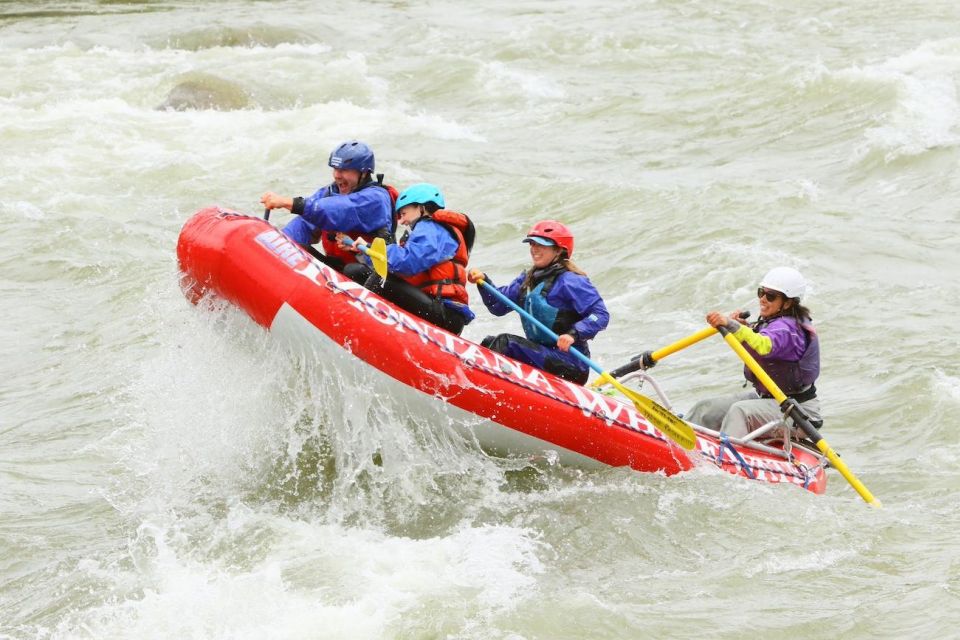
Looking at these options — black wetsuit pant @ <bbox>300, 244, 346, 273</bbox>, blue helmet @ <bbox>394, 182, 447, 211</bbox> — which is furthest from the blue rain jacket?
blue helmet @ <bbox>394, 182, 447, 211</bbox>

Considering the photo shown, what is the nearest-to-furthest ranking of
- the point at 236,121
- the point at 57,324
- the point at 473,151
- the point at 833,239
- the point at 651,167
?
the point at 57,324, the point at 833,239, the point at 651,167, the point at 473,151, the point at 236,121

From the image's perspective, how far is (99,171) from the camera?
16.6 m

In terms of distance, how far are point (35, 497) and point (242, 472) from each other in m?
1.24

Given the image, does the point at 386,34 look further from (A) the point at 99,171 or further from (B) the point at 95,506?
(B) the point at 95,506

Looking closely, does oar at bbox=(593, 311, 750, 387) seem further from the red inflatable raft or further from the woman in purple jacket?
the red inflatable raft

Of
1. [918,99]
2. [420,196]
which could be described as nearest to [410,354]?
[420,196]

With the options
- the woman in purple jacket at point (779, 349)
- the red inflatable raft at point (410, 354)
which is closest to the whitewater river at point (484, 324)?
the red inflatable raft at point (410, 354)

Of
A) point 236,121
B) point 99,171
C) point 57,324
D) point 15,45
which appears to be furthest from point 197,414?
point 15,45

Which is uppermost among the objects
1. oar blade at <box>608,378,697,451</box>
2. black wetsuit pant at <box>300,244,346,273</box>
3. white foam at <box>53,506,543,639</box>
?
black wetsuit pant at <box>300,244,346,273</box>

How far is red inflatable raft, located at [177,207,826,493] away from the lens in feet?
22.1

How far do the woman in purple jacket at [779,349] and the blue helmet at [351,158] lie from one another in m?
2.26

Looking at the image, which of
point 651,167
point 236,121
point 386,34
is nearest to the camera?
point 651,167

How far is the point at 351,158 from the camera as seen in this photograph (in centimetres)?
757

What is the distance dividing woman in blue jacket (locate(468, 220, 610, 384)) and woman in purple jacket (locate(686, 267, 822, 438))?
29.9 inches
